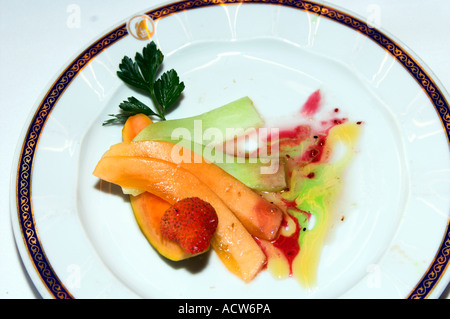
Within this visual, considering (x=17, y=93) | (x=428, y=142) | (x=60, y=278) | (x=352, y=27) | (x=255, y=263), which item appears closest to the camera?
(x=60, y=278)

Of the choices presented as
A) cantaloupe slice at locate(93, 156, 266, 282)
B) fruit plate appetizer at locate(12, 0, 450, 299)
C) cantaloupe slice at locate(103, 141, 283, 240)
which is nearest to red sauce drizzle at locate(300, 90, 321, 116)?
fruit plate appetizer at locate(12, 0, 450, 299)

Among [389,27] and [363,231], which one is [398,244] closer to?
[363,231]

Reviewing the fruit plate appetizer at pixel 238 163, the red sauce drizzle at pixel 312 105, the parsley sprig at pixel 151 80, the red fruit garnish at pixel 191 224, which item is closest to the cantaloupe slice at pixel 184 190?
the fruit plate appetizer at pixel 238 163

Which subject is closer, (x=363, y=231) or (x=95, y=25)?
(x=363, y=231)

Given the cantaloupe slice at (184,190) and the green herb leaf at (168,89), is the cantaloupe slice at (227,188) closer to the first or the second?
the cantaloupe slice at (184,190)

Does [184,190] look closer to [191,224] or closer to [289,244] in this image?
[191,224]
